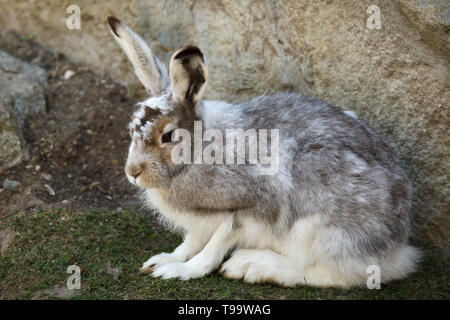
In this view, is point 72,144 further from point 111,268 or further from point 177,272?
point 177,272

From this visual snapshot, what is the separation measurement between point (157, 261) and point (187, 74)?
5.20 ft

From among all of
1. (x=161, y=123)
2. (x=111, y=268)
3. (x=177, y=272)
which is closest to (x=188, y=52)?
(x=161, y=123)

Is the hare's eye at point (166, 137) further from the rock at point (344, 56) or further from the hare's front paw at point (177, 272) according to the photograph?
the rock at point (344, 56)

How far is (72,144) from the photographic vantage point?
6168mm

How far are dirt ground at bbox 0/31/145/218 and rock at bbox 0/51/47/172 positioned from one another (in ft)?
0.34

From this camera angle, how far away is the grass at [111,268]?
4.21 m

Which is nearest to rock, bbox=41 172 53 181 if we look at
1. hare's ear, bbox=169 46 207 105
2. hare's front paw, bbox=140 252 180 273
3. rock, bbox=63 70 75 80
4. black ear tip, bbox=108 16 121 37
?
rock, bbox=63 70 75 80

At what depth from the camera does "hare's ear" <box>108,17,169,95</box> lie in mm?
4332

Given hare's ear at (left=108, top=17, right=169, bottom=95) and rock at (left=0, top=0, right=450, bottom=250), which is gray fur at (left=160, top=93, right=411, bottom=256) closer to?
rock at (left=0, top=0, right=450, bottom=250)

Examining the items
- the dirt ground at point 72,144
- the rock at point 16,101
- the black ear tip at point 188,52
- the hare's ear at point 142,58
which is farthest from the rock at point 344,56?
the black ear tip at point 188,52

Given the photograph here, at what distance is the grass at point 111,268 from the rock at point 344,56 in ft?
2.65

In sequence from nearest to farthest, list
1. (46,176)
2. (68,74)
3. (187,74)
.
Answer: (187,74)
(46,176)
(68,74)

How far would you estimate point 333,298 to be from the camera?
163 inches

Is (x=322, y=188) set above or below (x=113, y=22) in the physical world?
below
